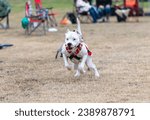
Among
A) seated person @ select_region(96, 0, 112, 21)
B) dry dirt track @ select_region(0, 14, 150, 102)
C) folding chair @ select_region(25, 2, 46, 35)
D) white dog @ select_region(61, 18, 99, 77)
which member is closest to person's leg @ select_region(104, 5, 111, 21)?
seated person @ select_region(96, 0, 112, 21)

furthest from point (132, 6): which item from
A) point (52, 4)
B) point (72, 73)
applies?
point (72, 73)

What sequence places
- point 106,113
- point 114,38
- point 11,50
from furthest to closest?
point 114,38, point 11,50, point 106,113

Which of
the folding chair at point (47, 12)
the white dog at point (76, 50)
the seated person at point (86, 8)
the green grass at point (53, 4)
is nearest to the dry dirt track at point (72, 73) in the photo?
the white dog at point (76, 50)

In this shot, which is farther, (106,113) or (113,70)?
(113,70)

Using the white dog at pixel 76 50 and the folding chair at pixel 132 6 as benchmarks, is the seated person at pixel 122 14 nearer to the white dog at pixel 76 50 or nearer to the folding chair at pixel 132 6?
the folding chair at pixel 132 6

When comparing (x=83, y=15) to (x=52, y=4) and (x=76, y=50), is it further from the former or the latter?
(x=76, y=50)

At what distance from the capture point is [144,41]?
54.5 feet

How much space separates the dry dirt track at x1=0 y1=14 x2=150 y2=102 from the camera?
28.6ft

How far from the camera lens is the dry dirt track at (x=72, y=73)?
870 centimetres

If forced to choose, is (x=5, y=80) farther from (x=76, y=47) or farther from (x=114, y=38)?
(x=114, y=38)

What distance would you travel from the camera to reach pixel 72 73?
10.9 metres

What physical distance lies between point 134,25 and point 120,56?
33.2 feet

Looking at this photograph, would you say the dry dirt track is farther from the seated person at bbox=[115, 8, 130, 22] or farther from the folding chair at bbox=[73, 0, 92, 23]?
the seated person at bbox=[115, 8, 130, 22]

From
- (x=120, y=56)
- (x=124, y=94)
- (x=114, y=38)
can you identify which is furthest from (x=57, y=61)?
(x=114, y=38)
